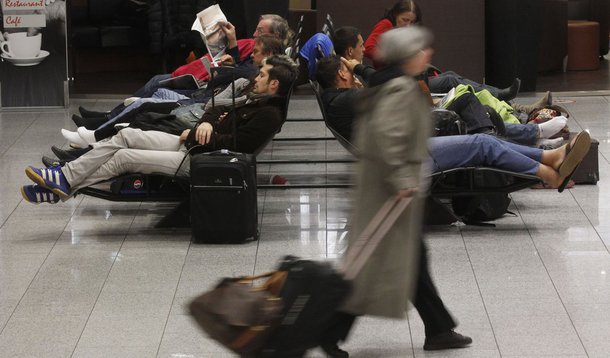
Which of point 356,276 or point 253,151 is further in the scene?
point 253,151

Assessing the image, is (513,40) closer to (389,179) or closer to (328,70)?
(328,70)

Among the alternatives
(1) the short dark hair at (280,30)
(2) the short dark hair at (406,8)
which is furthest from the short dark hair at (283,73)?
(2) the short dark hair at (406,8)

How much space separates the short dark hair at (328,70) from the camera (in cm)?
738

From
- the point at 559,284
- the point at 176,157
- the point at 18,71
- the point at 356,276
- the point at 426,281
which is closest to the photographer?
the point at 356,276

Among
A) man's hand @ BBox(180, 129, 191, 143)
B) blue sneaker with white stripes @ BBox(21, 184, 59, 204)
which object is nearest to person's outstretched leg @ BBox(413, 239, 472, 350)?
man's hand @ BBox(180, 129, 191, 143)

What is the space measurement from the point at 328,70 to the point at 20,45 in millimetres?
4866

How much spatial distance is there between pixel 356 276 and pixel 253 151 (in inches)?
105

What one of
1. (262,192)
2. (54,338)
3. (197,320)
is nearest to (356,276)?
(197,320)

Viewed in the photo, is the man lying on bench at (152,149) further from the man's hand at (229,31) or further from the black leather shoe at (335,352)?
the black leather shoe at (335,352)

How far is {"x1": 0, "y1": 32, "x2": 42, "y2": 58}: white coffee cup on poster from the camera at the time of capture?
1117 cm

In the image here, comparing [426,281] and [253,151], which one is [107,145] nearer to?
[253,151]

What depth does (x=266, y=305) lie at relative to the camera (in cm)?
419

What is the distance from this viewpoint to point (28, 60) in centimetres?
1130

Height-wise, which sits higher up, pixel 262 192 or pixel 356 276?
pixel 356 276
